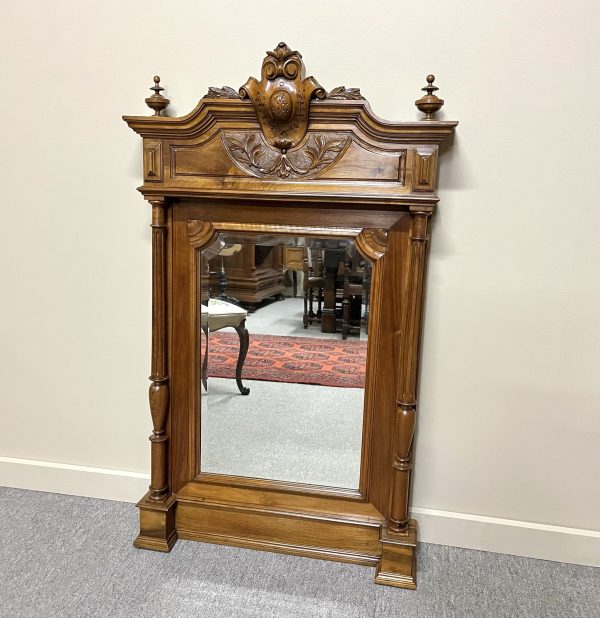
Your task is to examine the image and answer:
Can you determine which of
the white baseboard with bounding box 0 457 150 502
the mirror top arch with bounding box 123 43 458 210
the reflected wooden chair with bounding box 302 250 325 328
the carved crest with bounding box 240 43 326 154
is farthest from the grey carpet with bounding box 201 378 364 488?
the carved crest with bounding box 240 43 326 154

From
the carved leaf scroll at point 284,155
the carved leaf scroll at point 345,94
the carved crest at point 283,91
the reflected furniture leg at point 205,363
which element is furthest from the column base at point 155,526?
the carved leaf scroll at point 345,94

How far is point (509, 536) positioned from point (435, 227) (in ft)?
3.52

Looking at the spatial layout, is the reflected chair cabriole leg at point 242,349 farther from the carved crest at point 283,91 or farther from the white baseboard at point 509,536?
the white baseboard at point 509,536

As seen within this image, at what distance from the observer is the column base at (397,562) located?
1.79m

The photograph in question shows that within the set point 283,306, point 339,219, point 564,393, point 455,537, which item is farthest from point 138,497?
point 564,393

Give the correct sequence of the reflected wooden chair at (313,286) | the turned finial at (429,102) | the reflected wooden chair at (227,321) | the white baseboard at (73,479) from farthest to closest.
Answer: the white baseboard at (73,479) → the reflected wooden chair at (227,321) → the reflected wooden chair at (313,286) → the turned finial at (429,102)

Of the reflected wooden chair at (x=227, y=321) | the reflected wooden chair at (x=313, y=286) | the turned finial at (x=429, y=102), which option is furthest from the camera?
the reflected wooden chair at (x=227, y=321)

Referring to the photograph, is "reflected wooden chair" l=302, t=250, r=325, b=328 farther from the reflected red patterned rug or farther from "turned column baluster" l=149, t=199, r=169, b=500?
"turned column baluster" l=149, t=199, r=169, b=500

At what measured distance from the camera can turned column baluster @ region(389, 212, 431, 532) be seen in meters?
1.68

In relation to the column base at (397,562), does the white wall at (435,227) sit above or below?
above

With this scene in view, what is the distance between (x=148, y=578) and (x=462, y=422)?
1.12 metres

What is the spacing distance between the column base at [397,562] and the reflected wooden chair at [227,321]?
26.2 inches

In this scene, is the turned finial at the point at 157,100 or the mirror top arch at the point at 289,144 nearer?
the mirror top arch at the point at 289,144

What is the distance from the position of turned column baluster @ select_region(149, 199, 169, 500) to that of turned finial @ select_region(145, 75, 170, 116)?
279 mm
